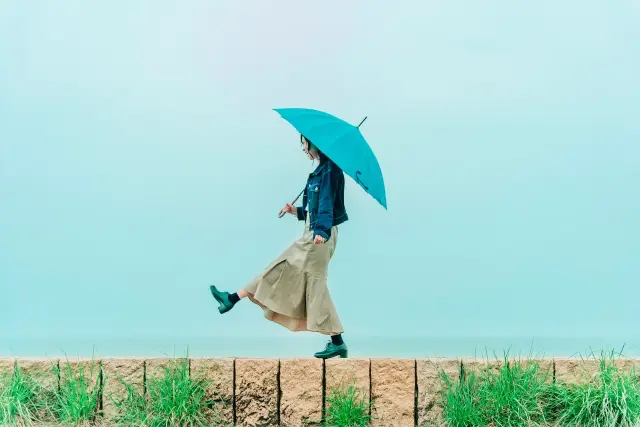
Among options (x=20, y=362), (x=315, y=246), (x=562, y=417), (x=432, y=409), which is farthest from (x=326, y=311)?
(x=20, y=362)

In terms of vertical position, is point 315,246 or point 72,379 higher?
point 315,246

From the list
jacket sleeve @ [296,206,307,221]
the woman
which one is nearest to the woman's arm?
the woman

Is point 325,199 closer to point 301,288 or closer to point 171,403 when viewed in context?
point 301,288

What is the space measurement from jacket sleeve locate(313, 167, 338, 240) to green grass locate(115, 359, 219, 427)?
135cm

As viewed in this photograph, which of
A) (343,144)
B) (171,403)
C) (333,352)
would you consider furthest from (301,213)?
(171,403)

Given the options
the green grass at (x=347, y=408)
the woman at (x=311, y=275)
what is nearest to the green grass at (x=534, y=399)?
the green grass at (x=347, y=408)

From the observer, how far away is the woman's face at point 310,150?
6.16m

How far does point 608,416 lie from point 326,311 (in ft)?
6.77

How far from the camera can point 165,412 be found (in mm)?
5922

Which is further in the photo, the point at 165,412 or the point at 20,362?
the point at 20,362

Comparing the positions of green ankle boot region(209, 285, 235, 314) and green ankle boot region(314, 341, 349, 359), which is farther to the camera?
green ankle boot region(209, 285, 235, 314)

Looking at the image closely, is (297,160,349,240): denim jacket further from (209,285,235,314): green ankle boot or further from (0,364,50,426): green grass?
(0,364,50,426): green grass

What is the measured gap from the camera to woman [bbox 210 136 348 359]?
20.0 feet

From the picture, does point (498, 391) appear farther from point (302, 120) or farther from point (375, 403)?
point (302, 120)
